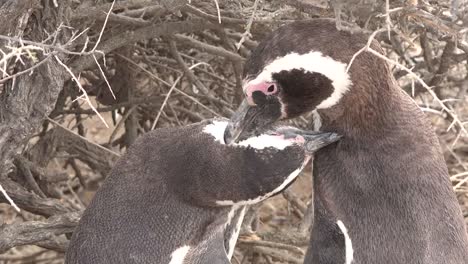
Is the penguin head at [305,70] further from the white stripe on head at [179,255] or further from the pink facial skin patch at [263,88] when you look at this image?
the white stripe on head at [179,255]

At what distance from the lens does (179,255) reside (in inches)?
68.7

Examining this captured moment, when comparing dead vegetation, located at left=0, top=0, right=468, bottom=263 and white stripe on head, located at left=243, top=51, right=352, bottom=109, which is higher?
white stripe on head, located at left=243, top=51, right=352, bottom=109

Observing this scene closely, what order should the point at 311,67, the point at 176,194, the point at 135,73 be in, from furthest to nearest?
the point at 135,73 < the point at 176,194 < the point at 311,67

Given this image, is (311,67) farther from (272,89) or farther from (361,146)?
(361,146)

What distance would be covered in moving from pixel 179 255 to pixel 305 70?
43 cm

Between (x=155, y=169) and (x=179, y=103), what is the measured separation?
3.34ft

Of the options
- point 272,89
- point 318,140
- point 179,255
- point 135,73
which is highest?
point 272,89

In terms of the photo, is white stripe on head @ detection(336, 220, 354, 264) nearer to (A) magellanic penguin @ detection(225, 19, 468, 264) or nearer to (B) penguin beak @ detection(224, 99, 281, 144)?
(A) magellanic penguin @ detection(225, 19, 468, 264)

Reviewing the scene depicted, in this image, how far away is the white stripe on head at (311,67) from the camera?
1.51m

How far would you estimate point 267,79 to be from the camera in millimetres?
1531

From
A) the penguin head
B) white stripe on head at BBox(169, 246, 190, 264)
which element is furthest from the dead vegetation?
white stripe on head at BBox(169, 246, 190, 264)

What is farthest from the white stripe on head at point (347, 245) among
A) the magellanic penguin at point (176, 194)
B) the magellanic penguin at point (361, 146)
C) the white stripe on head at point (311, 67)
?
the white stripe on head at point (311, 67)

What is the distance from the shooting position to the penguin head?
152 centimetres

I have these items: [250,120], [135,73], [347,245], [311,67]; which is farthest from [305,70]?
[135,73]
